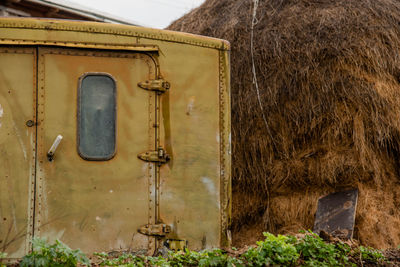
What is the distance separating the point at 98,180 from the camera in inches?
191

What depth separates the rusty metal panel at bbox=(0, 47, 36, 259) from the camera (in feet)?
15.3

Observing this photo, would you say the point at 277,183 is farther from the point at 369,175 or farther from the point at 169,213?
the point at 169,213

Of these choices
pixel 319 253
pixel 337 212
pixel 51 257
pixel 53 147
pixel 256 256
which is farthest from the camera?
pixel 337 212

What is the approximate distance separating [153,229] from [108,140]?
919 millimetres

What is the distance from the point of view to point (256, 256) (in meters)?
4.32

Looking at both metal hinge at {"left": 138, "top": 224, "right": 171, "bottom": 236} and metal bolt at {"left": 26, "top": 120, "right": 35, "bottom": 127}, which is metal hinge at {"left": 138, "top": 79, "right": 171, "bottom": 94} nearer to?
metal bolt at {"left": 26, "top": 120, "right": 35, "bottom": 127}

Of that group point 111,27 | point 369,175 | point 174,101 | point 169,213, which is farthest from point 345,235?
point 111,27

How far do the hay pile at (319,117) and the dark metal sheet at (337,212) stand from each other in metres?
0.10

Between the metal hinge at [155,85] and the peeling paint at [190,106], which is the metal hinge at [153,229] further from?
the metal hinge at [155,85]

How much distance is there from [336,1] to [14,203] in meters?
5.04

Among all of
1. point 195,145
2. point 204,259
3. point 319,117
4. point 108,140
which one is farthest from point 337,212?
point 108,140

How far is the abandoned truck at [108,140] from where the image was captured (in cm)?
474

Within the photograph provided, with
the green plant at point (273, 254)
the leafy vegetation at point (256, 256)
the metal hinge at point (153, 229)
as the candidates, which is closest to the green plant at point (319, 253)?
the leafy vegetation at point (256, 256)

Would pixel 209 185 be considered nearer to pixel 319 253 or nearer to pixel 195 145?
pixel 195 145
